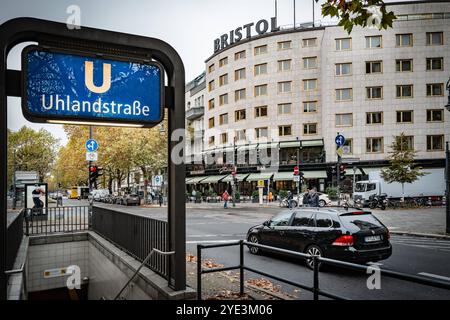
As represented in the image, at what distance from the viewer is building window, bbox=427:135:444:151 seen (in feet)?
136

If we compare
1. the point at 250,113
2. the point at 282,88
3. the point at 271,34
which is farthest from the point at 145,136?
the point at 271,34

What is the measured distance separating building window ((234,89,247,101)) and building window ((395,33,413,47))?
20.6 meters

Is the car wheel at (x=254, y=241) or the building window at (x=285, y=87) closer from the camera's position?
the car wheel at (x=254, y=241)

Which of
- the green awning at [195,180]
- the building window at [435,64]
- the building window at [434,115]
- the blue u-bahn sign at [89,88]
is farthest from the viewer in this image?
the green awning at [195,180]

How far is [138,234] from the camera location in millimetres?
7617

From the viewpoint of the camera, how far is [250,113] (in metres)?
50.8

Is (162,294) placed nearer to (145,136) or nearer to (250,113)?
(145,136)

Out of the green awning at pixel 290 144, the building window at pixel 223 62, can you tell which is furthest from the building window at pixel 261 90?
the green awning at pixel 290 144

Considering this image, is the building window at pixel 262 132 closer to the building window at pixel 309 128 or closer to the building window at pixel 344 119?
the building window at pixel 309 128

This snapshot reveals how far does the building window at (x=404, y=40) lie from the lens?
43.2 m

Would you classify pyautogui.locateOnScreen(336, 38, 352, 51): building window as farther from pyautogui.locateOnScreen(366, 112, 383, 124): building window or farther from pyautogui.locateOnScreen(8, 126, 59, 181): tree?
pyautogui.locateOnScreen(8, 126, 59, 181): tree

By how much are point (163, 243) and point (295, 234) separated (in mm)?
4257

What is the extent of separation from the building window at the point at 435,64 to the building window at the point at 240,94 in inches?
929
